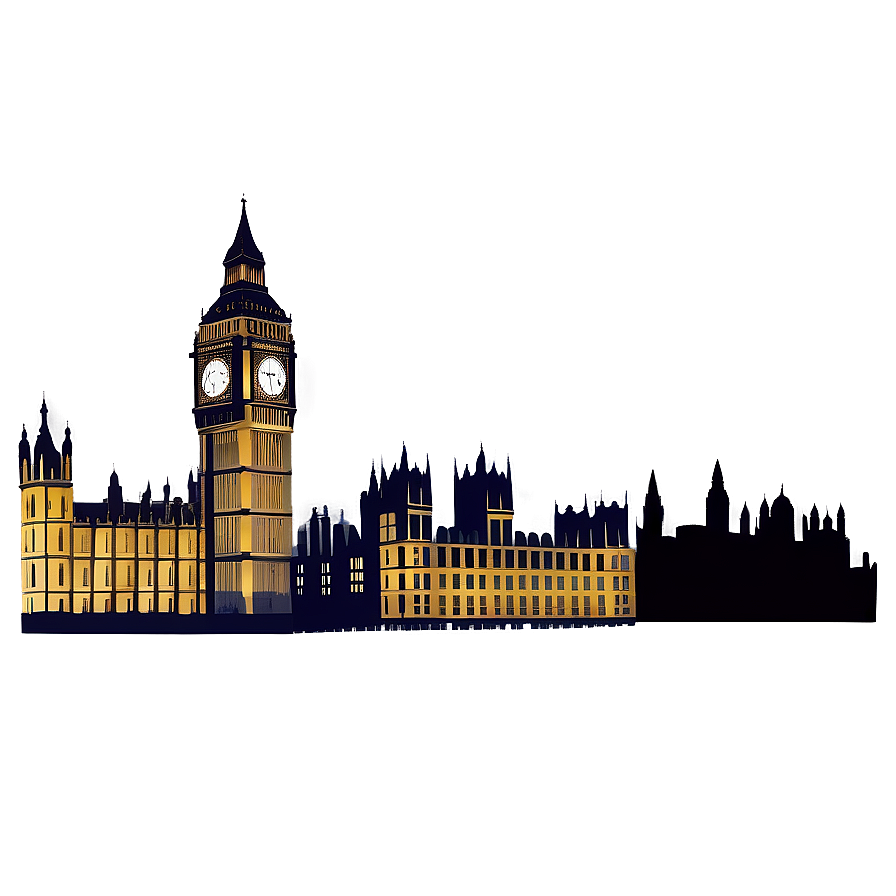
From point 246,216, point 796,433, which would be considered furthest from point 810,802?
point 246,216

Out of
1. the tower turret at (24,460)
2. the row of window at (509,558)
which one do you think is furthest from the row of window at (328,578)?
the tower turret at (24,460)

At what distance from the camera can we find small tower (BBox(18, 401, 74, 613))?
4531 mm

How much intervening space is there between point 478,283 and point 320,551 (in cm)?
125

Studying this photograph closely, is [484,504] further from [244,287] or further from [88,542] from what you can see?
[88,542]

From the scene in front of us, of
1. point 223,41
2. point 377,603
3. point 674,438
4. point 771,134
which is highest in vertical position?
point 223,41

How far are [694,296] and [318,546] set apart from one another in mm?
1809

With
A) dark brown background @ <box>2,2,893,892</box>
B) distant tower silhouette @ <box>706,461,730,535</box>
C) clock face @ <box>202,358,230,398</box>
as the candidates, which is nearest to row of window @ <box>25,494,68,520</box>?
dark brown background @ <box>2,2,893,892</box>

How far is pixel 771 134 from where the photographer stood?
189 inches

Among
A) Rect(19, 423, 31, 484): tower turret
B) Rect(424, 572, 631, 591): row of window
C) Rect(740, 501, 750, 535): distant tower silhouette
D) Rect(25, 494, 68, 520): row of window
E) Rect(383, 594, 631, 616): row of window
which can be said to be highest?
Rect(19, 423, 31, 484): tower turret

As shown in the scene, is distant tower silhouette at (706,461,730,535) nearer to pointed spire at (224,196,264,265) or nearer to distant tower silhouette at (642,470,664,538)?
distant tower silhouette at (642,470,664,538)

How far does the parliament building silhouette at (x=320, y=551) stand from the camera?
14.9ft

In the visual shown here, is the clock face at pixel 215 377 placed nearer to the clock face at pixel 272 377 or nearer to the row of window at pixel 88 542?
the clock face at pixel 272 377

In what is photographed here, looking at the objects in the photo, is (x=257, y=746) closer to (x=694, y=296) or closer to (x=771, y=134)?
(x=694, y=296)

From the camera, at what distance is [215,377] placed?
464cm
